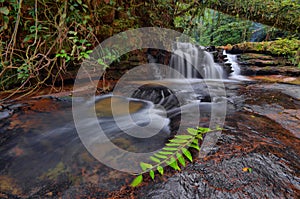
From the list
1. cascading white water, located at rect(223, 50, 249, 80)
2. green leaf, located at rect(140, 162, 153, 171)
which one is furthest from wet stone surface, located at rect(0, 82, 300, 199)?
cascading white water, located at rect(223, 50, 249, 80)

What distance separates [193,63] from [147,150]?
17.0 feet

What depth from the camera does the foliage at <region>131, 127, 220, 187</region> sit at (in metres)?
1.14

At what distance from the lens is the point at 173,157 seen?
1.24 metres

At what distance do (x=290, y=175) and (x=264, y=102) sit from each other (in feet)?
6.55

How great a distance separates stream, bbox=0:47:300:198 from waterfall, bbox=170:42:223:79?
3270mm

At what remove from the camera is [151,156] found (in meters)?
1.33

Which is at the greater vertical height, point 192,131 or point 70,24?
point 70,24

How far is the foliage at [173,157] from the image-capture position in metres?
1.14

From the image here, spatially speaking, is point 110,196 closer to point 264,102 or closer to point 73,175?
point 73,175

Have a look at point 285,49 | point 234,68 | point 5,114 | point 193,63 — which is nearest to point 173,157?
point 5,114

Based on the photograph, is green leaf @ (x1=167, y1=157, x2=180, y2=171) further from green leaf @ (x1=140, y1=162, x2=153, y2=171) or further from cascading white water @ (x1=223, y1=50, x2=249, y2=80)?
cascading white water @ (x1=223, y1=50, x2=249, y2=80)

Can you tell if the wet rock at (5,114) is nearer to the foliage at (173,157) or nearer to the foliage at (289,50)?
the foliage at (173,157)

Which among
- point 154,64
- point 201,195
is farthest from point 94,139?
point 154,64

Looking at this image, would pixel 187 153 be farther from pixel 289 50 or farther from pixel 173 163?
pixel 289 50
